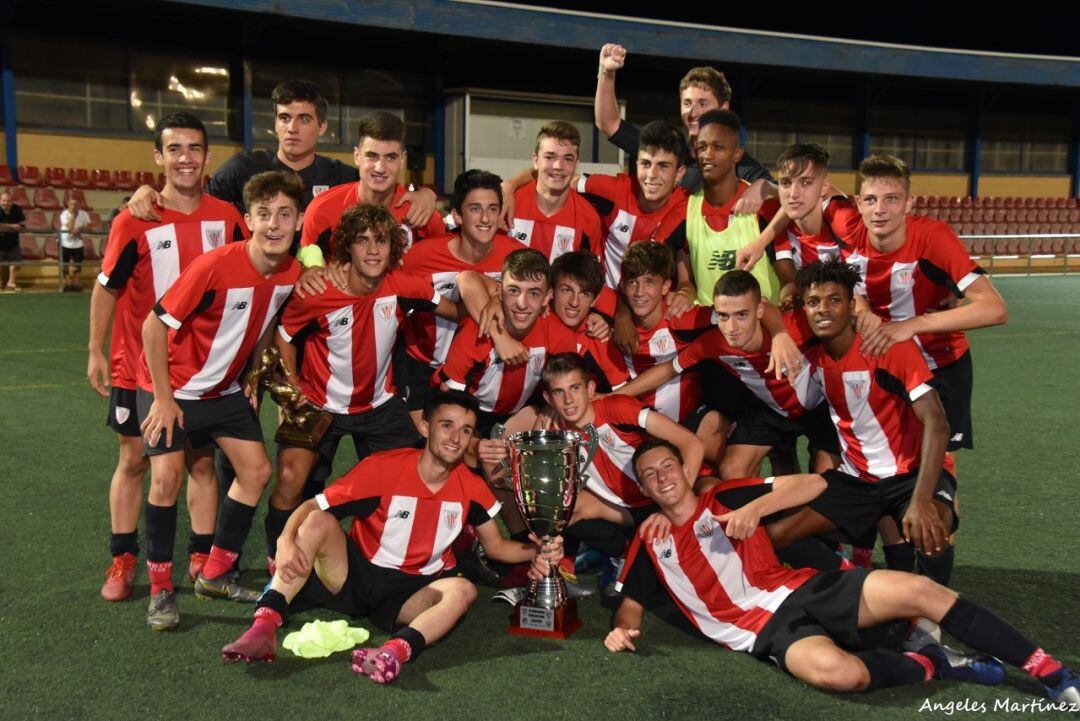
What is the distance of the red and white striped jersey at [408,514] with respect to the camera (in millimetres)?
3604

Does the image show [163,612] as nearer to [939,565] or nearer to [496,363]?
[496,363]

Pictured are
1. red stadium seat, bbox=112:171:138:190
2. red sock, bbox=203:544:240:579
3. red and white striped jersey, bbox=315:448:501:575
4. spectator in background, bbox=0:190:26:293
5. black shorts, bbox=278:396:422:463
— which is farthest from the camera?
red stadium seat, bbox=112:171:138:190

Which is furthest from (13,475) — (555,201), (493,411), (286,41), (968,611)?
(286,41)

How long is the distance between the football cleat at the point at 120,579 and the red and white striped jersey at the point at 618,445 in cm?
182

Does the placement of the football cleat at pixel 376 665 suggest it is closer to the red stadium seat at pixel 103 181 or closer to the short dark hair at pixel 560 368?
the short dark hair at pixel 560 368

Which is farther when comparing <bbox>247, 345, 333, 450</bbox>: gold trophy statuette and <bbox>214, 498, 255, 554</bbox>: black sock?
<bbox>247, 345, 333, 450</bbox>: gold trophy statuette

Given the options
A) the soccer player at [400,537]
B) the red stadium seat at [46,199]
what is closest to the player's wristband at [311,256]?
the soccer player at [400,537]

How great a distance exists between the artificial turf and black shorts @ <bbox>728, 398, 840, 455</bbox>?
762 millimetres

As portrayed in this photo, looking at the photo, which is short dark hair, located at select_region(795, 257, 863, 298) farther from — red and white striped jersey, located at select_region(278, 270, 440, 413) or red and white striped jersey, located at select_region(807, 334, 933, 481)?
red and white striped jersey, located at select_region(278, 270, 440, 413)

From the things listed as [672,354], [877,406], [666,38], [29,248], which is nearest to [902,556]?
[877,406]

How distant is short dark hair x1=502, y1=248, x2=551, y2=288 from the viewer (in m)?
4.04

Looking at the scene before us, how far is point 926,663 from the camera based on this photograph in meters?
3.08

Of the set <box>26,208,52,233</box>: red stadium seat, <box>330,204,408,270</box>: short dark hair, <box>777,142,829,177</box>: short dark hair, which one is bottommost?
<box>330,204,408,270</box>: short dark hair

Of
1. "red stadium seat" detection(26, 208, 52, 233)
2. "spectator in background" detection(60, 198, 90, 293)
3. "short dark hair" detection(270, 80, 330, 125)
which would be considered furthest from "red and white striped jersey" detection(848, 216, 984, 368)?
"red stadium seat" detection(26, 208, 52, 233)
